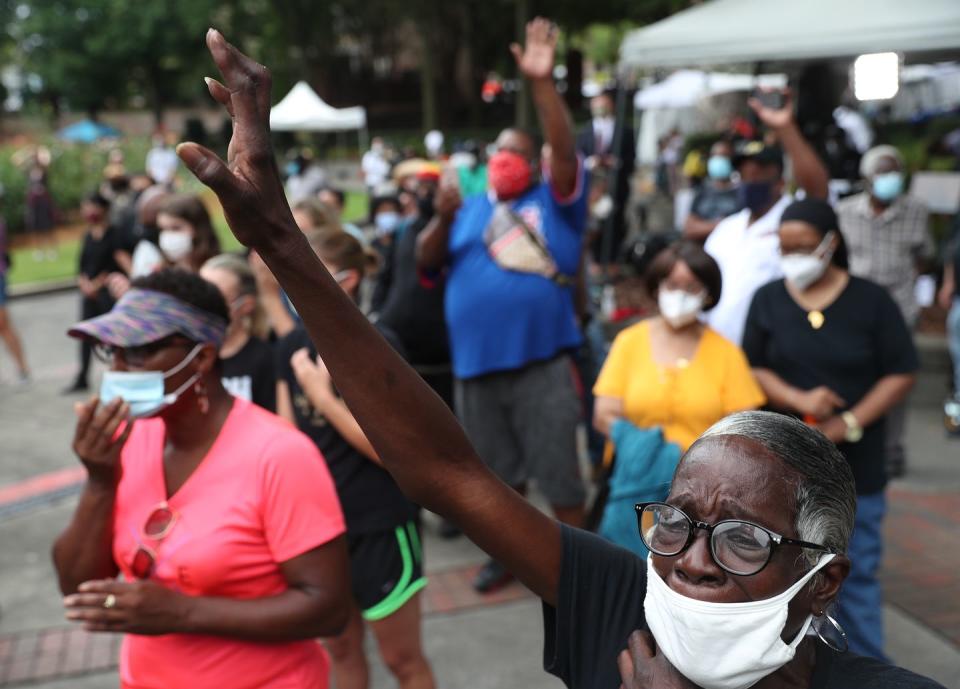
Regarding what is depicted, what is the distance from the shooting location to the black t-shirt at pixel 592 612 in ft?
5.56

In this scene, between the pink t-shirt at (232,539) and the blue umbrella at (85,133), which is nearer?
the pink t-shirt at (232,539)

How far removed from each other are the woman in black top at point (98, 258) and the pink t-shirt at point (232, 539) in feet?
20.4

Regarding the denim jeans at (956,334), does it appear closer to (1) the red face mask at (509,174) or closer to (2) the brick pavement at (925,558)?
(2) the brick pavement at (925,558)

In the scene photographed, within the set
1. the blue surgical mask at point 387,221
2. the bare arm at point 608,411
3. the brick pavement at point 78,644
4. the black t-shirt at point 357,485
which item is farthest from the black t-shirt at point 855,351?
the blue surgical mask at point 387,221

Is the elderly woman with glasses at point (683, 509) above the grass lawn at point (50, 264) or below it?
above

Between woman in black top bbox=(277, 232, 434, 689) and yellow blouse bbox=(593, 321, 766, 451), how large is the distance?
920 mm

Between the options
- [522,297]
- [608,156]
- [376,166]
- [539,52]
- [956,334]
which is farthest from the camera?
[376,166]

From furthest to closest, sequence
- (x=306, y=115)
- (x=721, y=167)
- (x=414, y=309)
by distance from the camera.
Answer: (x=306, y=115) < (x=721, y=167) < (x=414, y=309)

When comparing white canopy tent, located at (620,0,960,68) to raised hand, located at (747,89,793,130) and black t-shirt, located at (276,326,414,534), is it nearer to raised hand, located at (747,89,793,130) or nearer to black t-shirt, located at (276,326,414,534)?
raised hand, located at (747,89,793,130)

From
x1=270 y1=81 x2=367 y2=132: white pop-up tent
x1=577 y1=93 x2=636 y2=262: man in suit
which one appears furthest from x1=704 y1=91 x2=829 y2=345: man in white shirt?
x1=270 y1=81 x2=367 y2=132: white pop-up tent

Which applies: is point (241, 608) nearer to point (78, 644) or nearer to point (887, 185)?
point (78, 644)

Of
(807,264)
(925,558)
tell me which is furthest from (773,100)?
(925,558)

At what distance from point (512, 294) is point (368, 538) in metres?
1.58

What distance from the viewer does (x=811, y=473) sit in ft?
4.96
